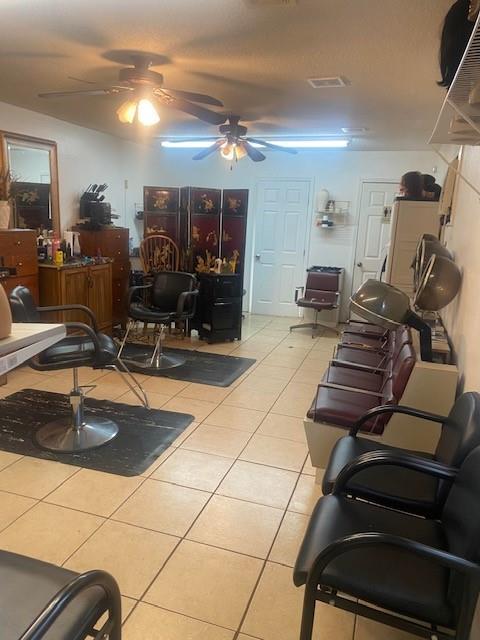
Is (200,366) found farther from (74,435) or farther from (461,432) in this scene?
(461,432)

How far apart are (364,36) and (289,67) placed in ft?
2.10

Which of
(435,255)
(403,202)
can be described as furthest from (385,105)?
(435,255)

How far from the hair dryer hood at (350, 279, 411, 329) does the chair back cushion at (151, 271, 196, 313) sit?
2675 millimetres

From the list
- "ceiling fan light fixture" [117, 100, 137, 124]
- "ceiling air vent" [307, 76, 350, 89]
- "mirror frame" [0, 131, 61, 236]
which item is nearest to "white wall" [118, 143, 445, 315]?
"mirror frame" [0, 131, 61, 236]

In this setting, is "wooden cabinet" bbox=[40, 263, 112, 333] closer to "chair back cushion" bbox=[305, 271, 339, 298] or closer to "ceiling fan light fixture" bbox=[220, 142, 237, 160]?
"ceiling fan light fixture" bbox=[220, 142, 237, 160]

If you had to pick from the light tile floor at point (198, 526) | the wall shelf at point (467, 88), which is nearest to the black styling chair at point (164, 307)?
the light tile floor at point (198, 526)

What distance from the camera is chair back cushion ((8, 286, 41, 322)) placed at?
8.96 ft

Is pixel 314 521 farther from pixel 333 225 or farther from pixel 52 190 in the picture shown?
pixel 333 225

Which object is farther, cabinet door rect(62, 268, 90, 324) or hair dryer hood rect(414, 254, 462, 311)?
cabinet door rect(62, 268, 90, 324)

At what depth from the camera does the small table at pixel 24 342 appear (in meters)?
1.08

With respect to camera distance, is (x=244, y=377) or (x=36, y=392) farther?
(x=244, y=377)

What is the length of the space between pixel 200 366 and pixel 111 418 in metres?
1.35

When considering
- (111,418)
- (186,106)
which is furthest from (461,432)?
(186,106)

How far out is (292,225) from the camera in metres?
6.62
